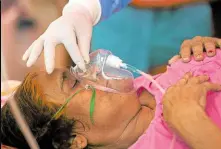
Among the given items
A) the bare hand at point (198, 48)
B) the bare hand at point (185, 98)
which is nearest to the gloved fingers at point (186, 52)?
the bare hand at point (198, 48)

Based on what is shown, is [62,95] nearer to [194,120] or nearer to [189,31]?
[194,120]

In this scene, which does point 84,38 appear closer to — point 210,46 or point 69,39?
point 69,39

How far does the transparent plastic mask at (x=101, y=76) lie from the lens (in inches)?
54.1

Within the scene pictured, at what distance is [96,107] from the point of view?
1.35 meters

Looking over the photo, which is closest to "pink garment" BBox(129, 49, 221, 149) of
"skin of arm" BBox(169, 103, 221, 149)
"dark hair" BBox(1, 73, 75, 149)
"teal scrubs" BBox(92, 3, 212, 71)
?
"skin of arm" BBox(169, 103, 221, 149)

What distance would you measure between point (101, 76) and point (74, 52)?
142 mm

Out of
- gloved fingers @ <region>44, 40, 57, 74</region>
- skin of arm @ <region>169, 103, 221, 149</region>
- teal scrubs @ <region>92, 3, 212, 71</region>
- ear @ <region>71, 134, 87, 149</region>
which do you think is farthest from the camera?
teal scrubs @ <region>92, 3, 212, 71</region>

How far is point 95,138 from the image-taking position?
1.37 meters

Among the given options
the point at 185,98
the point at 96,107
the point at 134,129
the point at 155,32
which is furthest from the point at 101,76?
the point at 155,32

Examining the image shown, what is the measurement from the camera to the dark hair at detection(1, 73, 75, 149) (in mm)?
1344

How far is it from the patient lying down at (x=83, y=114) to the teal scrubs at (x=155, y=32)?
52 centimetres

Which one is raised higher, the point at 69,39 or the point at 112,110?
the point at 69,39

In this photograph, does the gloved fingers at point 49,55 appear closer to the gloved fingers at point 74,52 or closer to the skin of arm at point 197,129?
the gloved fingers at point 74,52

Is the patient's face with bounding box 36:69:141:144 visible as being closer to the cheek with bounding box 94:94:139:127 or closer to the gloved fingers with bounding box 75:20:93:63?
the cheek with bounding box 94:94:139:127
